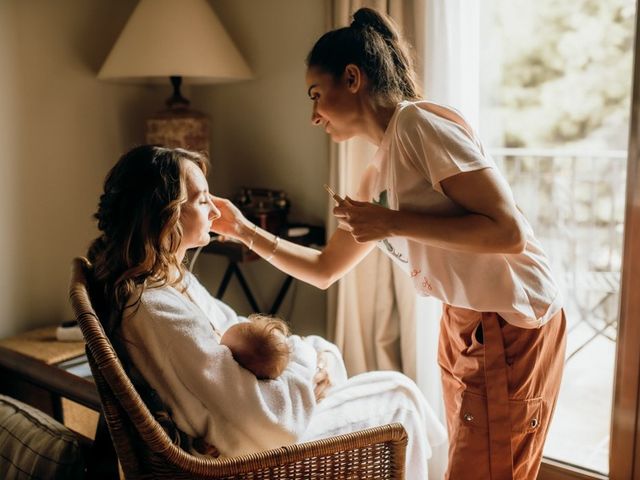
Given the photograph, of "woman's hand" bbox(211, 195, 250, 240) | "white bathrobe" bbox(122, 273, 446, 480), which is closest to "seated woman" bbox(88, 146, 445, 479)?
"white bathrobe" bbox(122, 273, 446, 480)

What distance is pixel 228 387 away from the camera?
1.19 meters

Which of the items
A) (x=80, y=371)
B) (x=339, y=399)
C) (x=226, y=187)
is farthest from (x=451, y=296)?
(x=226, y=187)

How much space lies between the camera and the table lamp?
227 cm


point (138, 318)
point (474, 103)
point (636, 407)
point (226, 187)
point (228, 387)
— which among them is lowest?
point (636, 407)

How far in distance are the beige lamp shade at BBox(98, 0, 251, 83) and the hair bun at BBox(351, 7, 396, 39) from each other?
43.4 inches

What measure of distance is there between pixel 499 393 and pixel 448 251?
0.97 ft

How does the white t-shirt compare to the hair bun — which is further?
the hair bun

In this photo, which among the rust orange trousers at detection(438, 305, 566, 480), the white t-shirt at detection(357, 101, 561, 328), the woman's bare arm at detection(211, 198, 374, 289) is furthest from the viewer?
the woman's bare arm at detection(211, 198, 374, 289)

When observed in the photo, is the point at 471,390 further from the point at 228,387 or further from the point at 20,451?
the point at 20,451

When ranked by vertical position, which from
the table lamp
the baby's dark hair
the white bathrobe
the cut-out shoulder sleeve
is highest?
the table lamp

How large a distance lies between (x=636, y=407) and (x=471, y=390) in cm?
84

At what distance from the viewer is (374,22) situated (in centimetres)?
130

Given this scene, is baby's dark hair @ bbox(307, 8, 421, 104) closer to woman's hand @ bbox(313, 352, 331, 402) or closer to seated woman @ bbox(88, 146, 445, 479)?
seated woman @ bbox(88, 146, 445, 479)

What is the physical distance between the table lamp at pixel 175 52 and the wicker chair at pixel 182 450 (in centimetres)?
120
